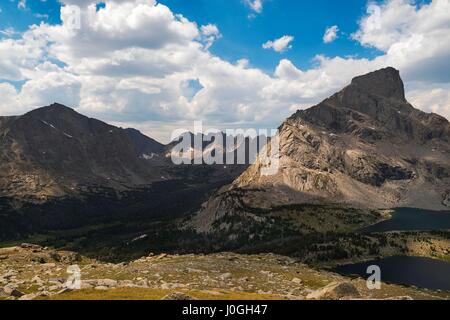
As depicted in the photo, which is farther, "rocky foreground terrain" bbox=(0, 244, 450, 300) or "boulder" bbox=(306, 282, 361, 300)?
"boulder" bbox=(306, 282, 361, 300)

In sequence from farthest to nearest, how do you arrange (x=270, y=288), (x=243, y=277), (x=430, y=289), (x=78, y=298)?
(x=430, y=289) → (x=243, y=277) → (x=270, y=288) → (x=78, y=298)

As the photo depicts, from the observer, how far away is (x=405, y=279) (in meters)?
193

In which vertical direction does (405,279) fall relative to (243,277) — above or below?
below

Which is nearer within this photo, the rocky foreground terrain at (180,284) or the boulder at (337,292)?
the rocky foreground terrain at (180,284)

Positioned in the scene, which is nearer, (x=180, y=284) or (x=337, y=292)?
(x=337, y=292)

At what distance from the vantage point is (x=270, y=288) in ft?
357

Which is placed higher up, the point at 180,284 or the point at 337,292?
the point at 337,292
